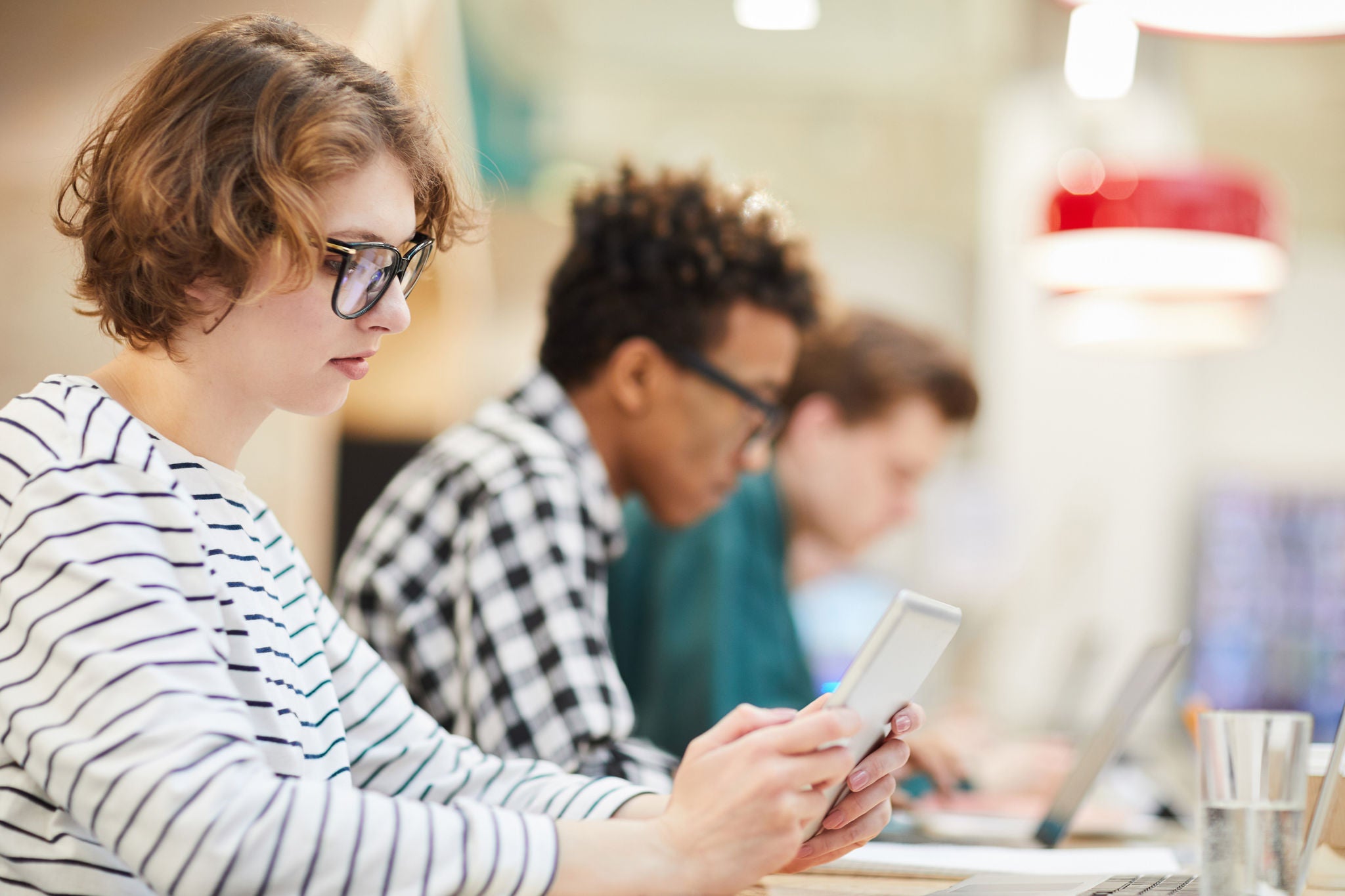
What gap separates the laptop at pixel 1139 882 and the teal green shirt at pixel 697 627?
937 millimetres

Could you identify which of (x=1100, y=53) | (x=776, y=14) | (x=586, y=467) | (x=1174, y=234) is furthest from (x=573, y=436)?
(x=776, y=14)

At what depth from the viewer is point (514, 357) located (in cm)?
668

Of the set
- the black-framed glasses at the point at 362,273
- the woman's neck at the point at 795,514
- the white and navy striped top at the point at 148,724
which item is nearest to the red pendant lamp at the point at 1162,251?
the woman's neck at the point at 795,514

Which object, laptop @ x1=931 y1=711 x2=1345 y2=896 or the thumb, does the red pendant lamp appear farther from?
the thumb

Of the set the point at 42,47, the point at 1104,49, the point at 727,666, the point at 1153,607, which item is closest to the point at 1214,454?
the point at 1153,607

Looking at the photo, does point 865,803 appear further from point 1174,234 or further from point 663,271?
point 1174,234

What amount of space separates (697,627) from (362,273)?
4.03 feet

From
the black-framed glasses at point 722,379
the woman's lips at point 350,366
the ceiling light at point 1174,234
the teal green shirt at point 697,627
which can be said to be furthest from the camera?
the ceiling light at point 1174,234

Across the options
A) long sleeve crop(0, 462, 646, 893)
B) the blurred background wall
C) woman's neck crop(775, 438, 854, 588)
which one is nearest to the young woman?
long sleeve crop(0, 462, 646, 893)

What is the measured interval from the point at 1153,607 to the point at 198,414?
19.9 feet

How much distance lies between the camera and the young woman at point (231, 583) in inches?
25.3

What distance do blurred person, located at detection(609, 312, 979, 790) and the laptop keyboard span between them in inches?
35.4

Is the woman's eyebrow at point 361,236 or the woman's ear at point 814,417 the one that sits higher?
the woman's eyebrow at point 361,236

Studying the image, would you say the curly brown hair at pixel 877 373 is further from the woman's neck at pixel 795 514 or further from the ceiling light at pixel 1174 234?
the ceiling light at pixel 1174 234
